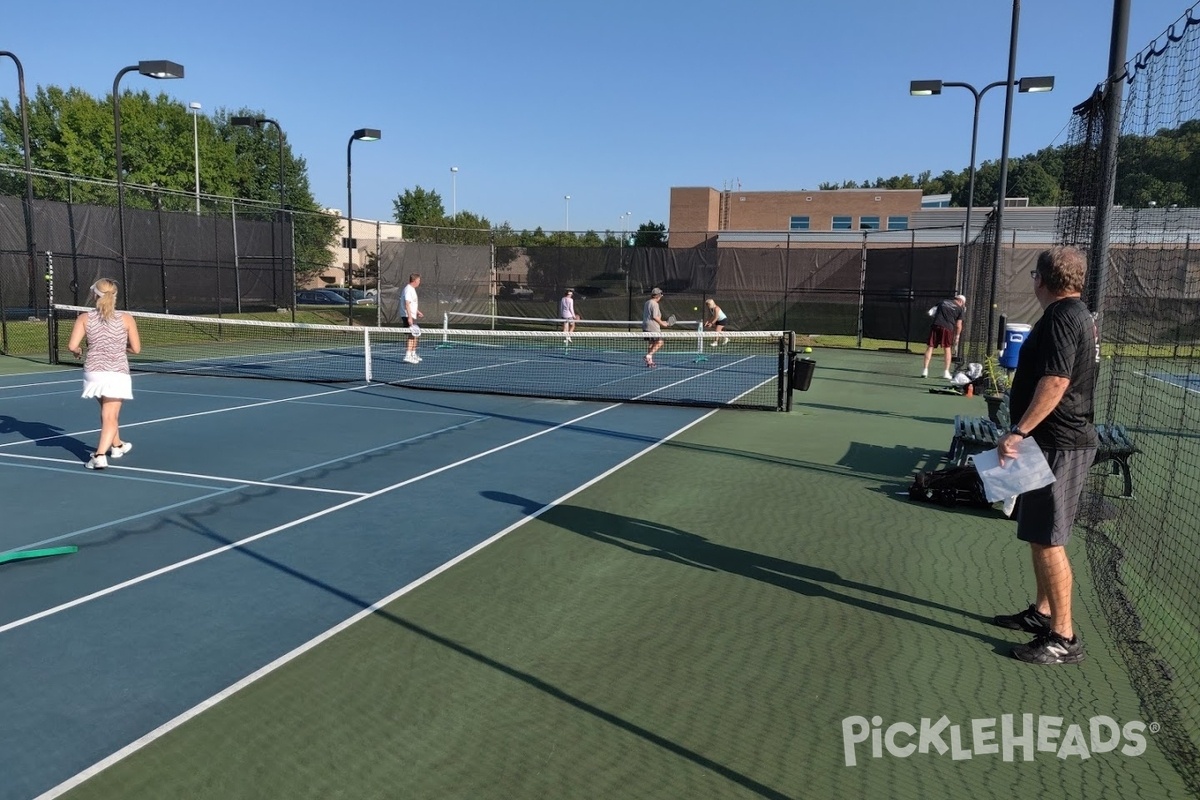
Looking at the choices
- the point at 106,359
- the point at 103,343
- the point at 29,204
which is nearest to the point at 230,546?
the point at 106,359

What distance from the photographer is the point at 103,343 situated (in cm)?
775

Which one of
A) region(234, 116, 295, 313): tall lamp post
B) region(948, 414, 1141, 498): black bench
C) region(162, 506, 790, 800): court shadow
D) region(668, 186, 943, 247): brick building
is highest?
region(668, 186, 943, 247): brick building

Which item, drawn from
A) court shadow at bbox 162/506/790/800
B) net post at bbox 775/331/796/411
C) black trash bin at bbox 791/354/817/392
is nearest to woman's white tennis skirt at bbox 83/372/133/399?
court shadow at bbox 162/506/790/800

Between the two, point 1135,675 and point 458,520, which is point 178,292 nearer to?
point 458,520

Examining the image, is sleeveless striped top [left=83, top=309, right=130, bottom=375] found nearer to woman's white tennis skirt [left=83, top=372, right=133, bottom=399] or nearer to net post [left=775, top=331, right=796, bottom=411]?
woman's white tennis skirt [left=83, top=372, right=133, bottom=399]

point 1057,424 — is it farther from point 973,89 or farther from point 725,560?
point 973,89

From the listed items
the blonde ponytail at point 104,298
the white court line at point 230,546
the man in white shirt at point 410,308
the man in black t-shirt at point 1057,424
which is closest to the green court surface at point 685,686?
the man in black t-shirt at point 1057,424

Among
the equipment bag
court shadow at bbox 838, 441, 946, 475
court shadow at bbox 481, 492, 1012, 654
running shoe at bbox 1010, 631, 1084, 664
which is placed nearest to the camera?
running shoe at bbox 1010, 631, 1084, 664

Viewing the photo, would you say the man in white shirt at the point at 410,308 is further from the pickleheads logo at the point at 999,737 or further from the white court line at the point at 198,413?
the pickleheads logo at the point at 999,737

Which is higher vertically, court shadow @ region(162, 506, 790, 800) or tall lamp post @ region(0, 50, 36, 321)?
tall lamp post @ region(0, 50, 36, 321)

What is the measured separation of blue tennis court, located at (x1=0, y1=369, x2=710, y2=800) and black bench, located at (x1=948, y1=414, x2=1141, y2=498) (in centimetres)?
320

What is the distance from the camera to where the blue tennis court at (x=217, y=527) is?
12.3 feet

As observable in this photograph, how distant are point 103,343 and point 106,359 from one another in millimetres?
157

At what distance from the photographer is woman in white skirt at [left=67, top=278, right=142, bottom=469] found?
7.70m
